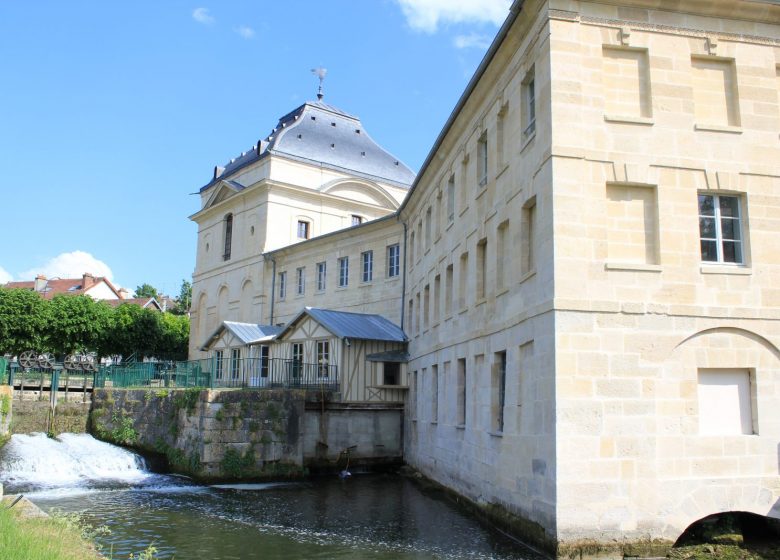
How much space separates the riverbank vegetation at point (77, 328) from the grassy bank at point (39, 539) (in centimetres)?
4003

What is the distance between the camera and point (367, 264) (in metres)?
31.1

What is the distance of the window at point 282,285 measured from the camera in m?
37.3

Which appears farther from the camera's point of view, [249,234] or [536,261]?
[249,234]

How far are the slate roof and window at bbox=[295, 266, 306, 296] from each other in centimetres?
520

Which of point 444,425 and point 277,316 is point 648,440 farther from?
point 277,316

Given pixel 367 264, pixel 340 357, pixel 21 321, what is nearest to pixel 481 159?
pixel 340 357

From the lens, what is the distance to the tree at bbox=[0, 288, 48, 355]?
43.1 metres

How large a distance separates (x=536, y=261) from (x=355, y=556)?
5475 millimetres

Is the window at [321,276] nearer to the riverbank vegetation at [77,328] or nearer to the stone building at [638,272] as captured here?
the riverbank vegetation at [77,328]

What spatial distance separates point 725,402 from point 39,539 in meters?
9.47

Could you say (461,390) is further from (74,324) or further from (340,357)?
(74,324)

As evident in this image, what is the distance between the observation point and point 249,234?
4091 centimetres

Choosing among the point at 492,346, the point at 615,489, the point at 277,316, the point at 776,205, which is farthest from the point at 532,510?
the point at 277,316

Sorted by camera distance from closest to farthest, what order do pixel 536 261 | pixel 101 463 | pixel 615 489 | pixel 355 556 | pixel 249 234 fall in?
pixel 615 489 < pixel 355 556 < pixel 536 261 < pixel 101 463 < pixel 249 234
